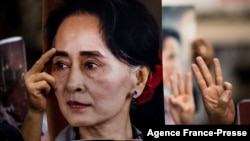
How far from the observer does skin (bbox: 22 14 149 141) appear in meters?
6.02

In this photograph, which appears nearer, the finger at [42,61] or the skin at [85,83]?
the skin at [85,83]

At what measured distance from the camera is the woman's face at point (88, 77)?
601cm

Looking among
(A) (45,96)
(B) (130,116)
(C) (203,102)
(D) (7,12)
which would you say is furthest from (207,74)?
(D) (7,12)

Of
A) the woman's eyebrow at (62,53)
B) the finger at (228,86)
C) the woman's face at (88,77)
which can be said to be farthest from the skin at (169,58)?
the woman's eyebrow at (62,53)

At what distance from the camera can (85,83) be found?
601 centimetres

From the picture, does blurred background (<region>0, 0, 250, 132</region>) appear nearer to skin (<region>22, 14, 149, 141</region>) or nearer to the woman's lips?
skin (<region>22, 14, 149, 141</region>)

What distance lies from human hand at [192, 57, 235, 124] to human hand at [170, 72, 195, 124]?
105mm

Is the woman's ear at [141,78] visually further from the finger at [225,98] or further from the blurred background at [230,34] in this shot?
the finger at [225,98]

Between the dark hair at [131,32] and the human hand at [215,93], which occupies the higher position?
the dark hair at [131,32]

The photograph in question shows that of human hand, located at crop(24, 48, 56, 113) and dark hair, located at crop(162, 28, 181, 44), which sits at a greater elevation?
dark hair, located at crop(162, 28, 181, 44)

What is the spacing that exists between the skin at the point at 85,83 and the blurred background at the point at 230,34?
645 mm

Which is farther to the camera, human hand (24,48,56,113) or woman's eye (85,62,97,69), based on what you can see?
human hand (24,48,56,113)

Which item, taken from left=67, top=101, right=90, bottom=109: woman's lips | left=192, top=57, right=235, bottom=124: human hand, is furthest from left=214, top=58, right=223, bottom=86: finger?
left=67, top=101, right=90, bottom=109: woman's lips

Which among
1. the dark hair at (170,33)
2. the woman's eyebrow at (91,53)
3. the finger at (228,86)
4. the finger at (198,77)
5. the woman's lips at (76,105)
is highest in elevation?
the dark hair at (170,33)
